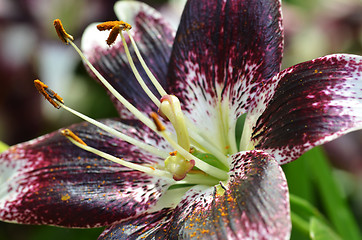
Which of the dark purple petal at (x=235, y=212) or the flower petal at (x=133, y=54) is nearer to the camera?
the dark purple petal at (x=235, y=212)

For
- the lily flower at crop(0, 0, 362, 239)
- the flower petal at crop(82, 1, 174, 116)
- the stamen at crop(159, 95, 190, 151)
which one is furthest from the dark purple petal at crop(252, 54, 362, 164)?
the flower petal at crop(82, 1, 174, 116)

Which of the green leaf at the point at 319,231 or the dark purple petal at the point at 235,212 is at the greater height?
the dark purple petal at the point at 235,212

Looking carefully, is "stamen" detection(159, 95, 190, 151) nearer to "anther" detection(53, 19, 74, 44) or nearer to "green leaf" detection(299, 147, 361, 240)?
"anther" detection(53, 19, 74, 44)

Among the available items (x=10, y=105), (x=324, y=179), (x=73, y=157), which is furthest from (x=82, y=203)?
(x=10, y=105)

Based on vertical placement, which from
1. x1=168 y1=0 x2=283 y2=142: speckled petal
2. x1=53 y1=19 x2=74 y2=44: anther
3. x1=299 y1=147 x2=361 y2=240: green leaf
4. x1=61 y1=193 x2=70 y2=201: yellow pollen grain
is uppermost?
x1=53 y1=19 x2=74 y2=44: anther

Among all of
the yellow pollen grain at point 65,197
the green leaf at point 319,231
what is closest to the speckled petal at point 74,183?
the yellow pollen grain at point 65,197

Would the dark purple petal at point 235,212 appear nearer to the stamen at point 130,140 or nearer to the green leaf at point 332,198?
the stamen at point 130,140

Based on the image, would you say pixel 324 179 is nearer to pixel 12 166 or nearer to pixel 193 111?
pixel 193 111
